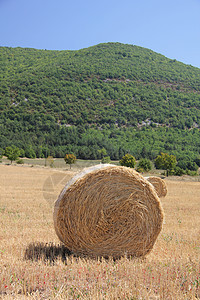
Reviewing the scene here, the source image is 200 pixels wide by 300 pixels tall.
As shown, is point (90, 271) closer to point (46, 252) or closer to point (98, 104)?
point (46, 252)

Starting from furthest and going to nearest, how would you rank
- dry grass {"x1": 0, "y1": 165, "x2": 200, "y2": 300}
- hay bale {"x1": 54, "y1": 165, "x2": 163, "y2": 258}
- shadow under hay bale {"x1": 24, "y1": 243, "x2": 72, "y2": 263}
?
1. hay bale {"x1": 54, "y1": 165, "x2": 163, "y2": 258}
2. shadow under hay bale {"x1": 24, "y1": 243, "x2": 72, "y2": 263}
3. dry grass {"x1": 0, "y1": 165, "x2": 200, "y2": 300}

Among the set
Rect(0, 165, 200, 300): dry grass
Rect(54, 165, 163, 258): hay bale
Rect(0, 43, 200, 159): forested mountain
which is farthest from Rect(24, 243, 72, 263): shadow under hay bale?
Rect(0, 43, 200, 159): forested mountain

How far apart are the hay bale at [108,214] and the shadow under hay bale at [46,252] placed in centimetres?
18

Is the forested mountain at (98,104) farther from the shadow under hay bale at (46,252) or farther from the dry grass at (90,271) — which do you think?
the shadow under hay bale at (46,252)

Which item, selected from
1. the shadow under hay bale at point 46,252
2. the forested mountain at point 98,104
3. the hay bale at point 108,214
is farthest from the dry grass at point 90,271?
the forested mountain at point 98,104

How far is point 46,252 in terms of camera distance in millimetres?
4848

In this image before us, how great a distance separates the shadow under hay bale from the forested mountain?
46233 mm

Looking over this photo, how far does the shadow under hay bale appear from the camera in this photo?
4.52 m

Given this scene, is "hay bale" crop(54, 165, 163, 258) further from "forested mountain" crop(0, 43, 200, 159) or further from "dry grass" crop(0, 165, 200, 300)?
"forested mountain" crop(0, 43, 200, 159)

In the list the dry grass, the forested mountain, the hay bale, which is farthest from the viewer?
the forested mountain

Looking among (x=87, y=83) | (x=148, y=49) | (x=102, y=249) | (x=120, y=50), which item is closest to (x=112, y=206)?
(x=102, y=249)

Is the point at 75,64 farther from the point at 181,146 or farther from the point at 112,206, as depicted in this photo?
the point at 112,206

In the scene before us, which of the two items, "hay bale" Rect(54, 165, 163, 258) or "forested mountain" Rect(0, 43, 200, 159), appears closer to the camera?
"hay bale" Rect(54, 165, 163, 258)

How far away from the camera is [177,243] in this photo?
564 centimetres
